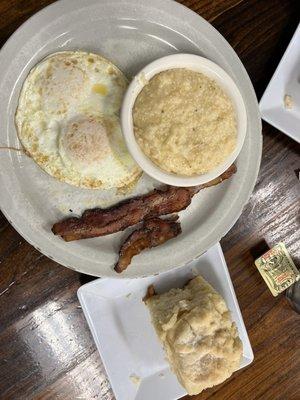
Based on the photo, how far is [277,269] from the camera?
6.61 ft

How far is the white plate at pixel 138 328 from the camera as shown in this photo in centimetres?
190

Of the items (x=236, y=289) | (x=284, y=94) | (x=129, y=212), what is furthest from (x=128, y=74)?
(x=236, y=289)

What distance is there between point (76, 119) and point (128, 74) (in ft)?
0.85

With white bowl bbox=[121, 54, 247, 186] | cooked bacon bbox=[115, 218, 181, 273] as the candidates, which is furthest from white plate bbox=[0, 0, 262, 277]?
white bowl bbox=[121, 54, 247, 186]

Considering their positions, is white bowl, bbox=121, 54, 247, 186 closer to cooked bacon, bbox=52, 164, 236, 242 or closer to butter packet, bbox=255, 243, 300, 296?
cooked bacon, bbox=52, 164, 236, 242

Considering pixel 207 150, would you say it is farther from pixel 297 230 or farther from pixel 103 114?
pixel 297 230

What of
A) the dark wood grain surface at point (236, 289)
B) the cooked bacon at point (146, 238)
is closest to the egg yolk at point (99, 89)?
the dark wood grain surface at point (236, 289)

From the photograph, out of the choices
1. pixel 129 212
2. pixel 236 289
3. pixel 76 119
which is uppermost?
pixel 76 119

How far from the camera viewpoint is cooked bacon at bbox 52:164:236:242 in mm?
1766

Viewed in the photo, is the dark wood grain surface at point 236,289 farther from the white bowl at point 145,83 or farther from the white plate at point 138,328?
the white bowl at point 145,83

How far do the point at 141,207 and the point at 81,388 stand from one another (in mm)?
765

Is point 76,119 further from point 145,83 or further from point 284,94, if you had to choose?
point 284,94

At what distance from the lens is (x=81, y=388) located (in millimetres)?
1993

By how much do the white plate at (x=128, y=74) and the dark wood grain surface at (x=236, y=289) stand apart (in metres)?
0.13
